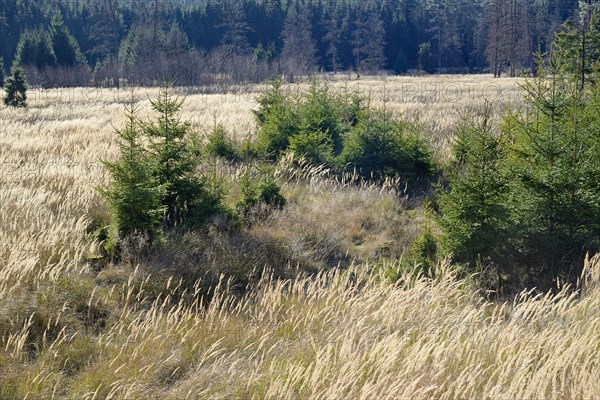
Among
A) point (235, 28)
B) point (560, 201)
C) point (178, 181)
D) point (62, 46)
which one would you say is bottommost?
point (560, 201)

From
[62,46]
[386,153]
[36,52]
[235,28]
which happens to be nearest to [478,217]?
[386,153]

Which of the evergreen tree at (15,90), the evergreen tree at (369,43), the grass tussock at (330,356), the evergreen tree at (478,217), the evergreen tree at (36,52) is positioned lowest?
the grass tussock at (330,356)

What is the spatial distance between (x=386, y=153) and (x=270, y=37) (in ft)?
254

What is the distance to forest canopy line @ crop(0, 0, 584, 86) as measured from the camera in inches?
2207

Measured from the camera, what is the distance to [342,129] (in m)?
14.2

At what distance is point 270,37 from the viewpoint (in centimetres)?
8525

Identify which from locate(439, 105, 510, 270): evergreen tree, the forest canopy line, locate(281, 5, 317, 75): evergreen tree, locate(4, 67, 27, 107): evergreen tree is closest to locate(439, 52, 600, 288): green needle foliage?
locate(439, 105, 510, 270): evergreen tree

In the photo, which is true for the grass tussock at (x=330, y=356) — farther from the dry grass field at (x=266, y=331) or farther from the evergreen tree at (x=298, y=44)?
the evergreen tree at (x=298, y=44)

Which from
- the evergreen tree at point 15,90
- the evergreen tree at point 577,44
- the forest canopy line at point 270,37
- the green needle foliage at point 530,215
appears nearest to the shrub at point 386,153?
the evergreen tree at point 577,44

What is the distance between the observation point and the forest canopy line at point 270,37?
56.1 m

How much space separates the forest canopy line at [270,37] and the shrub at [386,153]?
4305 centimetres

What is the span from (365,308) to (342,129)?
9738 mm

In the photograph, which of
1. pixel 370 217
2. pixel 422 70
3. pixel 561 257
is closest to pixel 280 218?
pixel 370 217

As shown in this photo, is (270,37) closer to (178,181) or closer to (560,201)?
(178,181)
